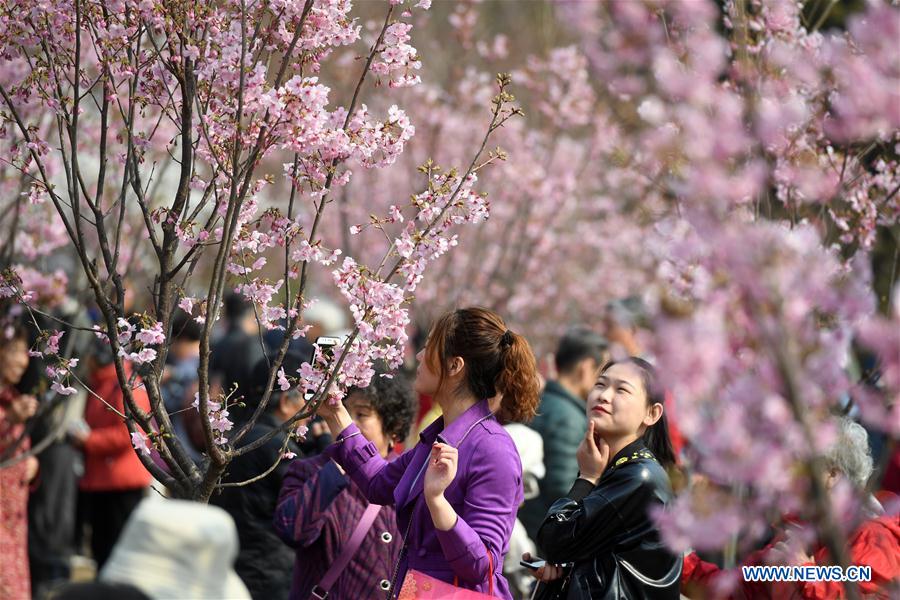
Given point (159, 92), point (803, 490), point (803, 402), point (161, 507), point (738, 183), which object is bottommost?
point (161, 507)

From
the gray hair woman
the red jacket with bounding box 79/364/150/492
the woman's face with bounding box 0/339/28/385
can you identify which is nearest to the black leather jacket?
the gray hair woman

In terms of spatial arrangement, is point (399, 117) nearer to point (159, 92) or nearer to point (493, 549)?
point (159, 92)

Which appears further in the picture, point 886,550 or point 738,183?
point 886,550

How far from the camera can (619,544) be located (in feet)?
12.7

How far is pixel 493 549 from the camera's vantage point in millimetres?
3750

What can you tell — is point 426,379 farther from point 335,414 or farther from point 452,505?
point 452,505

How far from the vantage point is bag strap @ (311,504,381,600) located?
4.49 meters

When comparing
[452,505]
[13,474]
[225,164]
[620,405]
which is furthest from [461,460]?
[13,474]

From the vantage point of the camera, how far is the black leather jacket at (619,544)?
3836 mm

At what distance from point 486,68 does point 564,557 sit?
10.2m

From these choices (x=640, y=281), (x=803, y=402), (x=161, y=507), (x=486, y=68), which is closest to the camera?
(x=803, y=402)

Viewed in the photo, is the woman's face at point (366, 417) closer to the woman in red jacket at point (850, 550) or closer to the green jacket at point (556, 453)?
the woman in red jacket at point (850, 550)

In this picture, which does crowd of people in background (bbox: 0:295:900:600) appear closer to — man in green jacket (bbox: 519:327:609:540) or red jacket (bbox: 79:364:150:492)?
man in green jacket (bbox: 519:327:609:540)

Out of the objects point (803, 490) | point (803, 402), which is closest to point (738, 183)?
point (803, 402)
